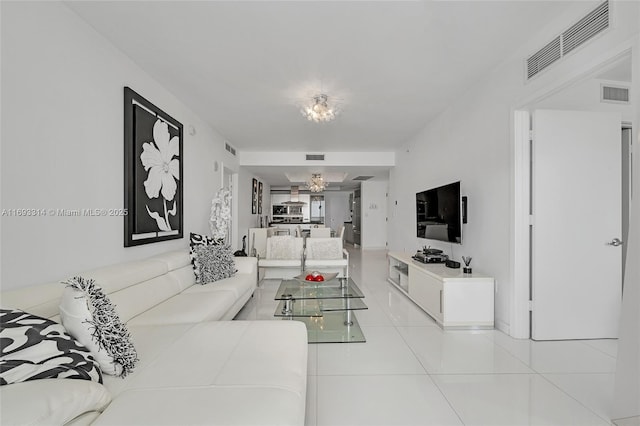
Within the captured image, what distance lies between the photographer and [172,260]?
118 inches

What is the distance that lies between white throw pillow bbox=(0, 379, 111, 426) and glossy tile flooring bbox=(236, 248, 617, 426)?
1137 mm

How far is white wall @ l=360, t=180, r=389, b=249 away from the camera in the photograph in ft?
32.7

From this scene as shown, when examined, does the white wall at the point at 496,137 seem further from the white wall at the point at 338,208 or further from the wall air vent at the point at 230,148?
the white wall at the point at 338,208

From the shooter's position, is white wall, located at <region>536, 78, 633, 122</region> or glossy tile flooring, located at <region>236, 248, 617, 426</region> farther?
white wall, located at <region>536, 78, 633, 122</region>

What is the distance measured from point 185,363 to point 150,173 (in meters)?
2.28

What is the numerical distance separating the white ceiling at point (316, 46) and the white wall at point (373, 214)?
5.79 m

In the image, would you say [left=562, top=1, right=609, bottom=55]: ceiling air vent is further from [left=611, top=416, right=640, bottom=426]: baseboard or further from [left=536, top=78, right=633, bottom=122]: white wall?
[left=611, top=416, right=640, bottom=426]: baseboard

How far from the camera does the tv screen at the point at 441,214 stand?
3541 mm

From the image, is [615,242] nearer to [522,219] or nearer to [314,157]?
[522,219]

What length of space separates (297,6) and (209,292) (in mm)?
2554

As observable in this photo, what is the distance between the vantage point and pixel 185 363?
1.45m

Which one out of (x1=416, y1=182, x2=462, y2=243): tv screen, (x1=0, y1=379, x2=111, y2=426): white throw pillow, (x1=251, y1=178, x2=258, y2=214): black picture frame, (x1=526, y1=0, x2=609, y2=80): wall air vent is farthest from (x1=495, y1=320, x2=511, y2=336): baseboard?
(x1=251, y1=178, x2=258, y2=214): black picture frame

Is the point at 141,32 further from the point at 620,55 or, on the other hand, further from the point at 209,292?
the point at 620,55

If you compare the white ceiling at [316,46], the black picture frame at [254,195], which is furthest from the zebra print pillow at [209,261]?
the black picture frame at [254,195]
